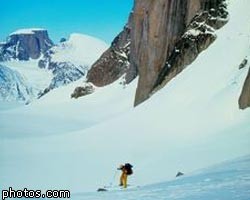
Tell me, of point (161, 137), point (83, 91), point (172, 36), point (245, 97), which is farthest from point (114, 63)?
point (245, 97)

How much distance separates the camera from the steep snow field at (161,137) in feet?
108

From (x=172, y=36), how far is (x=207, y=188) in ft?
164

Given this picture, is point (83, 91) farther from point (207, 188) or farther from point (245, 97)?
point (207, 188)

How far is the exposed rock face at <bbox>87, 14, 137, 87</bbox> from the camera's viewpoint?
11212 centimetres

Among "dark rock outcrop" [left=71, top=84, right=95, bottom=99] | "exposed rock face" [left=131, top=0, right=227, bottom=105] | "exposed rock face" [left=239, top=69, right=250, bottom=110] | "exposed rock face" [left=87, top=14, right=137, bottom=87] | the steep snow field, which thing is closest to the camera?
the steep snow field

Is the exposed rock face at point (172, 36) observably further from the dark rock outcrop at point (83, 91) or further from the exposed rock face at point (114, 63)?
the dark rock outcrop at point (83, 91)

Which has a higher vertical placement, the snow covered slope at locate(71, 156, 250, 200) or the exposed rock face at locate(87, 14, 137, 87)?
the exposed rock face at locate(87, 14, 137, 87)

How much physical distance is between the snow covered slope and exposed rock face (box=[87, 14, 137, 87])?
8639 cm

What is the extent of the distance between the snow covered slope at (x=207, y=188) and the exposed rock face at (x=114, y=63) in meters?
86.4

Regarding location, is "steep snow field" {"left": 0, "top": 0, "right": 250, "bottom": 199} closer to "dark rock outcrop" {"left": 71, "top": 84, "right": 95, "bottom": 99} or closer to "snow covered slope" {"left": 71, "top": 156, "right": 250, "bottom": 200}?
"snow covered slope" {"left": 71, "top": 156, "right": 250, "bottom": 200}

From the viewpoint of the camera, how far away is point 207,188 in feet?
62.0

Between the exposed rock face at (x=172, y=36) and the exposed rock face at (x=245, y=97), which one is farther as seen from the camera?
the exposed rock face at (x=172, y=36)

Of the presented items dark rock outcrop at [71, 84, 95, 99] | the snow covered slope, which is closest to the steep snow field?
the snow covered slope

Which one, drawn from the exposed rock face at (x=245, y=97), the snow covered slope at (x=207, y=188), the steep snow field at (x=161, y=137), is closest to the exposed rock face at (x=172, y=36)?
the steep snow field at (x=161, y=137)
